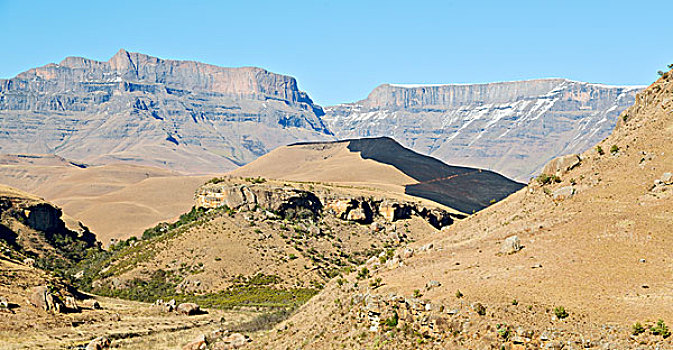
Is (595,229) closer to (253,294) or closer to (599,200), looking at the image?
(599,200)

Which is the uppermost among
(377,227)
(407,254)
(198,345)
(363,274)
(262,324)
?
(407,254)

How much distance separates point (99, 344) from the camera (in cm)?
4844

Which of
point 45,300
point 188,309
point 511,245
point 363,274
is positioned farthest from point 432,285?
point 45,300

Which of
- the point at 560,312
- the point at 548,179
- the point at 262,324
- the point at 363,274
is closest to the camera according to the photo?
the point at 560,312

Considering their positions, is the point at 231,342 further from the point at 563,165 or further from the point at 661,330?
the point at 661,330

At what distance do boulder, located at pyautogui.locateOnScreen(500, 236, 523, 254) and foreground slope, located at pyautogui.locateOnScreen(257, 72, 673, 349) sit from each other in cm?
10

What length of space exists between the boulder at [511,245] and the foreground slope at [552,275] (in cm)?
10

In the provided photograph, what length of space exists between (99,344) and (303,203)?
53.4 m

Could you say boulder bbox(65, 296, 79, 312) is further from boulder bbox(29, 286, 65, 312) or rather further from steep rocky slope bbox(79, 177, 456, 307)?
steep rocky slope bbox(79, 177, 456, 307)

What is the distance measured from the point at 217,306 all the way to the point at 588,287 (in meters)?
46.6

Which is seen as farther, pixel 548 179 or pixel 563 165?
pixel 563 165

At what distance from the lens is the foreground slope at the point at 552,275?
2978cm

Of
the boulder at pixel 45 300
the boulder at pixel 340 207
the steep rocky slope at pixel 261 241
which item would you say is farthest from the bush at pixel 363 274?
the boulder at pixel 340 207

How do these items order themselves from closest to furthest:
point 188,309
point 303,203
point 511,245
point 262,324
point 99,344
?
point 511,245 → point 99,344 → point 262,324 → point 188,309 → point 303,203
